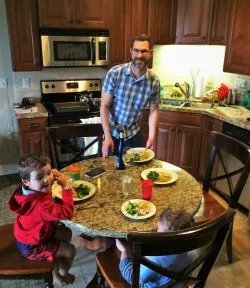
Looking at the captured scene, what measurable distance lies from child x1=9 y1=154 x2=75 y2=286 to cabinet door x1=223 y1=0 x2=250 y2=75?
90.6 inches

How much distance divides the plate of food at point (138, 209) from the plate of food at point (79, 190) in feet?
0.73

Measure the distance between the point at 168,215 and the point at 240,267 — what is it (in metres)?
1.36

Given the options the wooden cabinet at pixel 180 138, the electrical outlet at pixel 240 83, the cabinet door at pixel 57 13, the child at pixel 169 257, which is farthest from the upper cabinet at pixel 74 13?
the child at pixel 169 257

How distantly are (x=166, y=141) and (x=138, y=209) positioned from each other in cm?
212

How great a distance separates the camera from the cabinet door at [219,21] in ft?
10.2

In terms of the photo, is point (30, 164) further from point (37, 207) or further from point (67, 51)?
point (67, 51)

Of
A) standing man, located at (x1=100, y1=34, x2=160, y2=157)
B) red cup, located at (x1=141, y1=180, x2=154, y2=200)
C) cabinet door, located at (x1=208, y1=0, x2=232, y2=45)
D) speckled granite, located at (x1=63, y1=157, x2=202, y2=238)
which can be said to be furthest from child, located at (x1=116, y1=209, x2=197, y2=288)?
cabinet door, located at (x1=208, y1=0, x2=232, y2=45)

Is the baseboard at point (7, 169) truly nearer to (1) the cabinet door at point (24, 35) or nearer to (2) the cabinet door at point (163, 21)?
(1) the cabinet door at point (24, 35)

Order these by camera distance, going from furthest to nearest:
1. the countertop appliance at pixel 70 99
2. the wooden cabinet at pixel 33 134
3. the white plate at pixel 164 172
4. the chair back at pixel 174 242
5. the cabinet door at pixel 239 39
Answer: the countertop appliance at pixel 70 99
the wooden cabinet at pixel 33 134
the cabinet door at pixel 239 39
the white plate at pixel 164 172
the chair back at pixel 174 242

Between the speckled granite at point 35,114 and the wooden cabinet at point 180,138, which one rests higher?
the speckled granite at point 35,114

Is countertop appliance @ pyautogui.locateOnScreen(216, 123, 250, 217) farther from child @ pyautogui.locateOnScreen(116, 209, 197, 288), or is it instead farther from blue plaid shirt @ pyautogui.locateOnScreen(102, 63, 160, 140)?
child @ pyautogui.locateOnScreen(116, 209, 197, 288)

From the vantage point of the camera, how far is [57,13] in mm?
2998

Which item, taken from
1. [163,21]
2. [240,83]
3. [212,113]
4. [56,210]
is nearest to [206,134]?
[212,113]

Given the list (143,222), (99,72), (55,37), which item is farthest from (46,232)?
(99,72)
